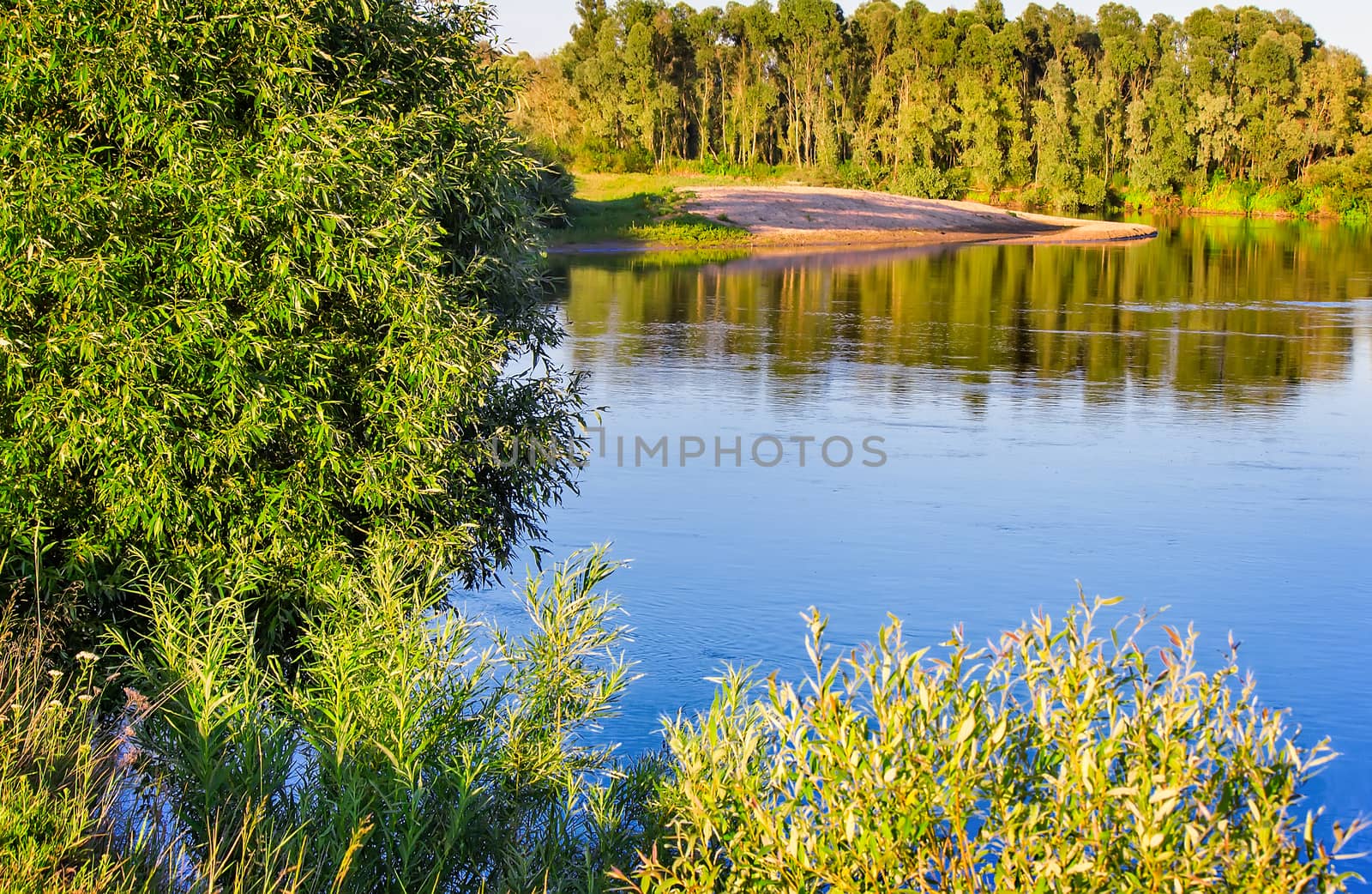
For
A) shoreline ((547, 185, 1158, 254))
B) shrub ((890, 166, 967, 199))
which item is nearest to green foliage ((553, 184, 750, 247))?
shoreline ((547, 185, 1158, 254))

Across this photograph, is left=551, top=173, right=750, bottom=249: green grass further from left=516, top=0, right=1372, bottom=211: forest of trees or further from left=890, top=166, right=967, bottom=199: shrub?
left=890, top=166, right=967, bottom=199: shrub

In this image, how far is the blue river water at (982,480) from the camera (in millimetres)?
10508

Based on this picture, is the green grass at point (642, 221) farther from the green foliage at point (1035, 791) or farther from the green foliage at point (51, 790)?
the green foliage at point (1035, 791)

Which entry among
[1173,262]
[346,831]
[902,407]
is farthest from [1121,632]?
[1173,262]

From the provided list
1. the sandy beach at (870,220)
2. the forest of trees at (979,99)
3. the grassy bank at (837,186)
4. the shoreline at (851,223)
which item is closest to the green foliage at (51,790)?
the shoreline at (851,223)

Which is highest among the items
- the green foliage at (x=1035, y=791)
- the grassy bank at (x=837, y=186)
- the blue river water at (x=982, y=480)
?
the grassy bank at (x=837, y=186)

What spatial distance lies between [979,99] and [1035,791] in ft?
258

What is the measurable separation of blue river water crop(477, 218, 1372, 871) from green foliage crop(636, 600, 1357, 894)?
3.95 metres

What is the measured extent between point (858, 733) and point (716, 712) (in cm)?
137

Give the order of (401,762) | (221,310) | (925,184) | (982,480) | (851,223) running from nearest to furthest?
(401,762) → (221,310) → (982,480) → (851,223) → (925,184)

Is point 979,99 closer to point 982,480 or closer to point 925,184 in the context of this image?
point 925,184

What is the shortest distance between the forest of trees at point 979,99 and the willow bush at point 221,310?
2477 inches

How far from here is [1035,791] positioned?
407 cm

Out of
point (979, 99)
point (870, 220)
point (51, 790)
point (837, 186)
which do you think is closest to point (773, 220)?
point (870, 220)
